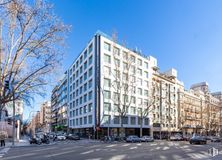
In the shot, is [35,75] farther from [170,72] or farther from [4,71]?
[170,72]

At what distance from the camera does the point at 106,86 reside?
205 feet

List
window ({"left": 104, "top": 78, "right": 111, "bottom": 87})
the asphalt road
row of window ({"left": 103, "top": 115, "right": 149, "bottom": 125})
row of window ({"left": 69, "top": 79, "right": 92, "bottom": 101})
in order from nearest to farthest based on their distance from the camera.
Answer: the asphalt road < row of window ({"left": 103, "top": 115, "right": 149, "bottom": 125}) < window ({"left": 104, "top": 78, "right": 111, "bottom": 87}) < row of window ({"left": 69, "top": 79, "right": 92, "bottom": 101})

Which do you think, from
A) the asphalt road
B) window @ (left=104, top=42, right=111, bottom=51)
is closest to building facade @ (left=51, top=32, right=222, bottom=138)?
window @ (left=104, top=42, right=111, bottom=51)

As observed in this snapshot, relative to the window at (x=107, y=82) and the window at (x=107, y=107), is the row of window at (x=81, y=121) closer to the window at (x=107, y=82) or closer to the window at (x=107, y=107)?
the window at (x=107, y=107)

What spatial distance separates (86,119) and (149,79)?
73.2ft

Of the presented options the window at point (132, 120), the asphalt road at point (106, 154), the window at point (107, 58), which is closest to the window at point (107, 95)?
the window at point (107, 58)

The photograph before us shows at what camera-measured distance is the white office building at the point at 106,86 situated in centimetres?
6059

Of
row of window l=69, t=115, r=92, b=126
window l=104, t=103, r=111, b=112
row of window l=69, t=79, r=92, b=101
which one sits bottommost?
row of window l=69, t=115, r=92, b=126

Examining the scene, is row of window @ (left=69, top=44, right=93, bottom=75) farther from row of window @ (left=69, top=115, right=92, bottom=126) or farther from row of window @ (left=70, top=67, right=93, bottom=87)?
row of window @ (left=69, top=115, right=92, bottom=126)

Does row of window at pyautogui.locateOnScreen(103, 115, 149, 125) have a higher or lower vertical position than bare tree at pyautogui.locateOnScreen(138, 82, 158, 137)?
lower

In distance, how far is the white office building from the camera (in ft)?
199

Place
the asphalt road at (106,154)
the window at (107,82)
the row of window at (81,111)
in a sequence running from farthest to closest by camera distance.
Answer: the row of window at (81,111), the window at (107,82), the asphalt road at (106,154)

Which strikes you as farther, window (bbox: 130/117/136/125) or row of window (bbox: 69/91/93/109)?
window (bbox: 130/117/136/125)

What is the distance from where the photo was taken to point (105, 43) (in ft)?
212
